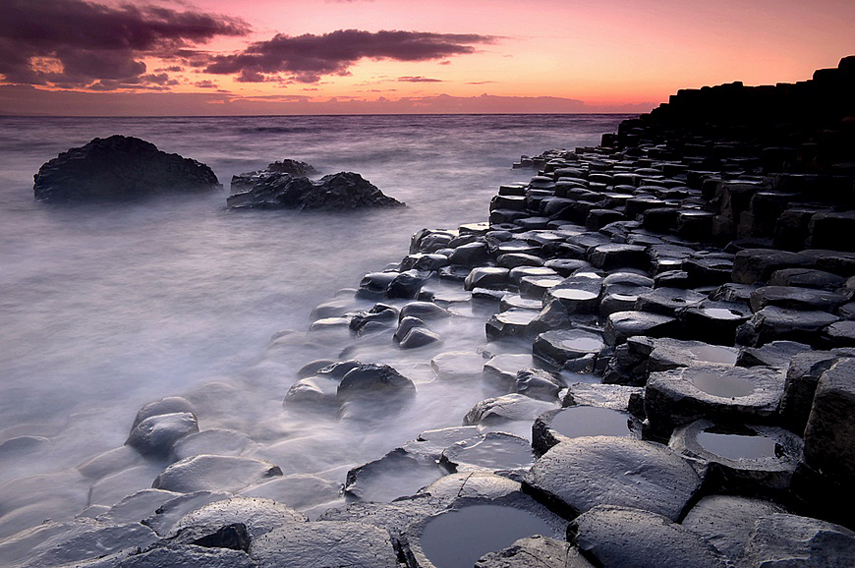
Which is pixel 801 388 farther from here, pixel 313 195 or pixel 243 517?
pixel 313 195

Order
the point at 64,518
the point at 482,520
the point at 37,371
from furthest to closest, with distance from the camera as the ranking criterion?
1. the point at 37,371
2. the point at 64,518
3. the point at 482,520

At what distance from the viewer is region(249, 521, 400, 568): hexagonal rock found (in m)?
1.41

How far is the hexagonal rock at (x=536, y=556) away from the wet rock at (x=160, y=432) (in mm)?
2203

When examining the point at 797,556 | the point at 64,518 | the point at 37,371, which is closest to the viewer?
the point at 797,556

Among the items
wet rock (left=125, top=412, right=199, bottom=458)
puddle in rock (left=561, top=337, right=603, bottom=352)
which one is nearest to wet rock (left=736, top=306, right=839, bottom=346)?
puddle in rock (left=561, top=337, right=603, bottom=352)

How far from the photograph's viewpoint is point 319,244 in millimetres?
9305

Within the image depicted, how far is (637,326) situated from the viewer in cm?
327

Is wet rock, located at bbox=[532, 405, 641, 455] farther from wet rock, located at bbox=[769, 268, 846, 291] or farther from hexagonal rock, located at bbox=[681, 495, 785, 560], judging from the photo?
wet rock, located at bbox=[769, 268, 846, 291]

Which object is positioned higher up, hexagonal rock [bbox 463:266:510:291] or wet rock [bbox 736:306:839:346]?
wet rock [bbox 736:306:839:346]

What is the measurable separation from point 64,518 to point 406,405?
1757mm

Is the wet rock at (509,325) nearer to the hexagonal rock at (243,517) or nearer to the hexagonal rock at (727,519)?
the hexagonal rock at (727,519)

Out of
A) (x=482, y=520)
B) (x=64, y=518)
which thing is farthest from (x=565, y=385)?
(x=64, y=518)

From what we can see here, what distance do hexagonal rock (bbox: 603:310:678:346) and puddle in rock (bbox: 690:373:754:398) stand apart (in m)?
0.95

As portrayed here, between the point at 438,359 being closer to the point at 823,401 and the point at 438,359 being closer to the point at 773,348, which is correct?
Result: the point at 773,348
